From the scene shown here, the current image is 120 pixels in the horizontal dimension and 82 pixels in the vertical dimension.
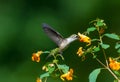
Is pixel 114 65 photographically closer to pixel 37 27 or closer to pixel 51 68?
pixel 51 68

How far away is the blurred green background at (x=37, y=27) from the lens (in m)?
6.24

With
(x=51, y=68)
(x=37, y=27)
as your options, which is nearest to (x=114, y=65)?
(x=51, y=68)

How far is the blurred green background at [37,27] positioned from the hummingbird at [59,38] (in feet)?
11.9

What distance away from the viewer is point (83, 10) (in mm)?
6352

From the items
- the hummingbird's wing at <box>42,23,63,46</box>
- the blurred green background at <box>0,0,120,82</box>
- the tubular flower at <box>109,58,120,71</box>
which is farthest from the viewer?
the blurred green background at <box>0,0,120,82</box>

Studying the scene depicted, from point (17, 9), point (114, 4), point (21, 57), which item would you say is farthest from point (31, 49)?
point (114, 4)

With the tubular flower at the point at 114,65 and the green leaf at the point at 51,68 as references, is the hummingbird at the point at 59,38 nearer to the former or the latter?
A: the green leaf at the point at 51,68

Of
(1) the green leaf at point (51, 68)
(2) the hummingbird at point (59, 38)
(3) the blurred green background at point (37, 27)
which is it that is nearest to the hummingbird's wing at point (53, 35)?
(2) the hummingbird at point (59, 38)

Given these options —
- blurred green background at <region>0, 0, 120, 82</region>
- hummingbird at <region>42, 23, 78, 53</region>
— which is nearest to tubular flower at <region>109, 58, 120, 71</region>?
hummingbird at <region>42, 23, 78, 53</region>

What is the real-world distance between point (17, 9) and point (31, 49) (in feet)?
1.90

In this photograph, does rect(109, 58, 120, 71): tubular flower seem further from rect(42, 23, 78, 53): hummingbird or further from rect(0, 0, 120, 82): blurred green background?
rect(0, 0, 120, 82): blurred green background

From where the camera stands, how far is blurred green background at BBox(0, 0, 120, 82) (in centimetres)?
624

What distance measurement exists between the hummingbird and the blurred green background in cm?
363

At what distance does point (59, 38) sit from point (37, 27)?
4.05 meters
